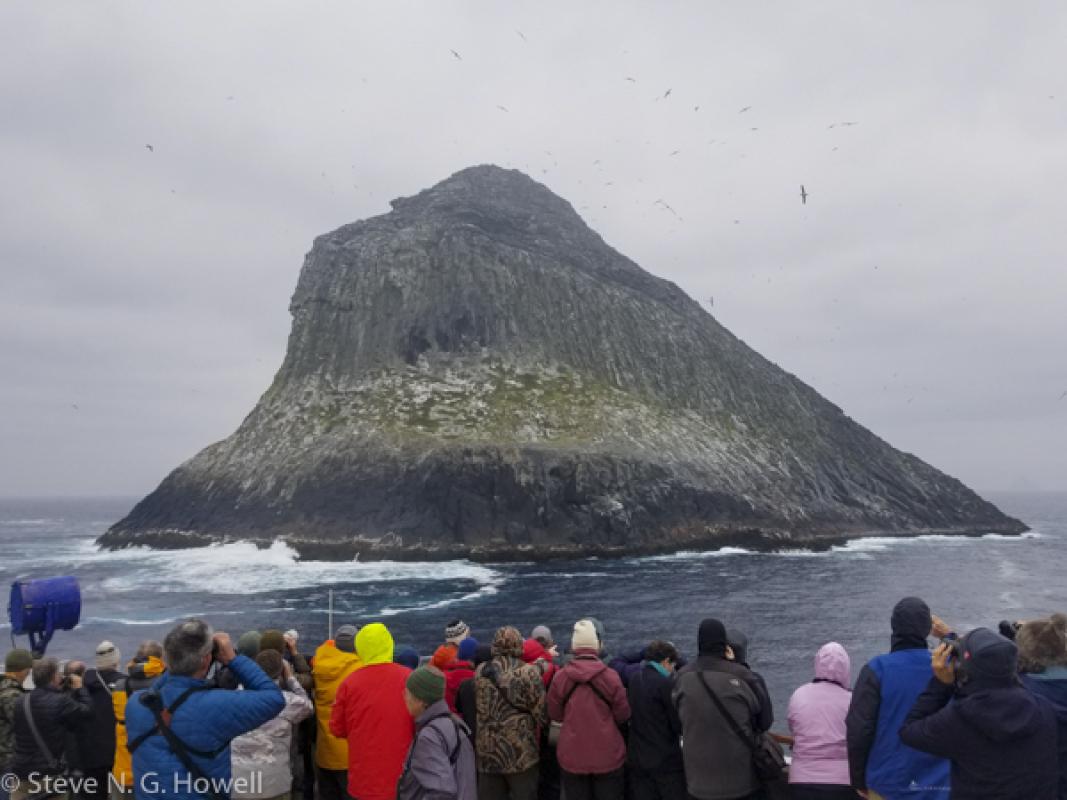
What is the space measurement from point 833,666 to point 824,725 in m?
0.51

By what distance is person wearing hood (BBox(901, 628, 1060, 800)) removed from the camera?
4906mm

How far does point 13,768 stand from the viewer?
24.7 feet

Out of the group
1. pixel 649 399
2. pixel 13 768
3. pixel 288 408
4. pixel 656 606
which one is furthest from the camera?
pixel 649 399

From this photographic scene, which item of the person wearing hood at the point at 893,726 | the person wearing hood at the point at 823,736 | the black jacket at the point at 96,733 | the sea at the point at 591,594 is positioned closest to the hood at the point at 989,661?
the person wearing hood at the point at 893,726

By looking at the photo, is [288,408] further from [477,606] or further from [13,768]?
[13,768]

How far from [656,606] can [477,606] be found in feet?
34.6

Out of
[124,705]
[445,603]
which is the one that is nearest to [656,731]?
[124,705]

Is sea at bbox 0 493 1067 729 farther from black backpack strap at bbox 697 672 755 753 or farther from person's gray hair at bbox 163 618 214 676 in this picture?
person's gray hair at bbox 163 618 214 676

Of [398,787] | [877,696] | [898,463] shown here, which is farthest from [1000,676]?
[898,463]

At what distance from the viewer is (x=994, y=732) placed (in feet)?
16.0

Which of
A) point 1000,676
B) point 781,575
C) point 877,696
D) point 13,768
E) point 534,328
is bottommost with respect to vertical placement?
point 781,575

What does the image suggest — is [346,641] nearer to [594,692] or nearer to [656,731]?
[594,692]

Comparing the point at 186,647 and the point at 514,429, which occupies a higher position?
the point at 514,429

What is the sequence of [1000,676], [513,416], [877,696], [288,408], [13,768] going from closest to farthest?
[1000,676]
[877,696]
[13,768]
[513,416]
[288,408]
